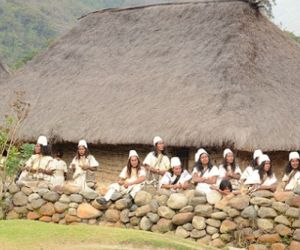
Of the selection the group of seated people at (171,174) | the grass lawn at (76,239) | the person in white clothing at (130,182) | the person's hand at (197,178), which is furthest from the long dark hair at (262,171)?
the grass lawn at (76,239)

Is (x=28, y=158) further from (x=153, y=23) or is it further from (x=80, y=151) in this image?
(x=153, y=23)

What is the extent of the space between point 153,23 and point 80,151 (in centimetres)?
688

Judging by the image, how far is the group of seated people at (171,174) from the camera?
10.1 metres

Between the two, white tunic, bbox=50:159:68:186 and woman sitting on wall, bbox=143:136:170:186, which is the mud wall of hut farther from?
white tunic, bbox=50:159:68:186

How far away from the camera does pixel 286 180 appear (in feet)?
33.9

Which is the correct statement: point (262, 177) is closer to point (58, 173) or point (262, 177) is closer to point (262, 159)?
point (262, 159)

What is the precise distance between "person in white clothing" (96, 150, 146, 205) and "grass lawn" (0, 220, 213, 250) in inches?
176

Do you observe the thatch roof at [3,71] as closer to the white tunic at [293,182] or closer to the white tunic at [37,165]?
the white tunic at [37,165]

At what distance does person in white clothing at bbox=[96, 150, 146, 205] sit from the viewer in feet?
32.7

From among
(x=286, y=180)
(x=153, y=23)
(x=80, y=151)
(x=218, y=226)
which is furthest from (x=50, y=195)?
(x=153, y=23)

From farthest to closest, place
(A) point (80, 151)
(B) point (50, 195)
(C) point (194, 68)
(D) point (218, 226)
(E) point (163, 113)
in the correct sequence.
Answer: (C) point (194, 68), (E) point (163, 113), (A) point (80, 151), (B) point (50, 195), (D) point (218, 226)

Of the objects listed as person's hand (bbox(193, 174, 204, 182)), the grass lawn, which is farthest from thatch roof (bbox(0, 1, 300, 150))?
the grass lawn

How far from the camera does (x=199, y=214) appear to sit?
30.7ft

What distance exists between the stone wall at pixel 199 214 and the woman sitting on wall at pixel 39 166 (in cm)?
150
